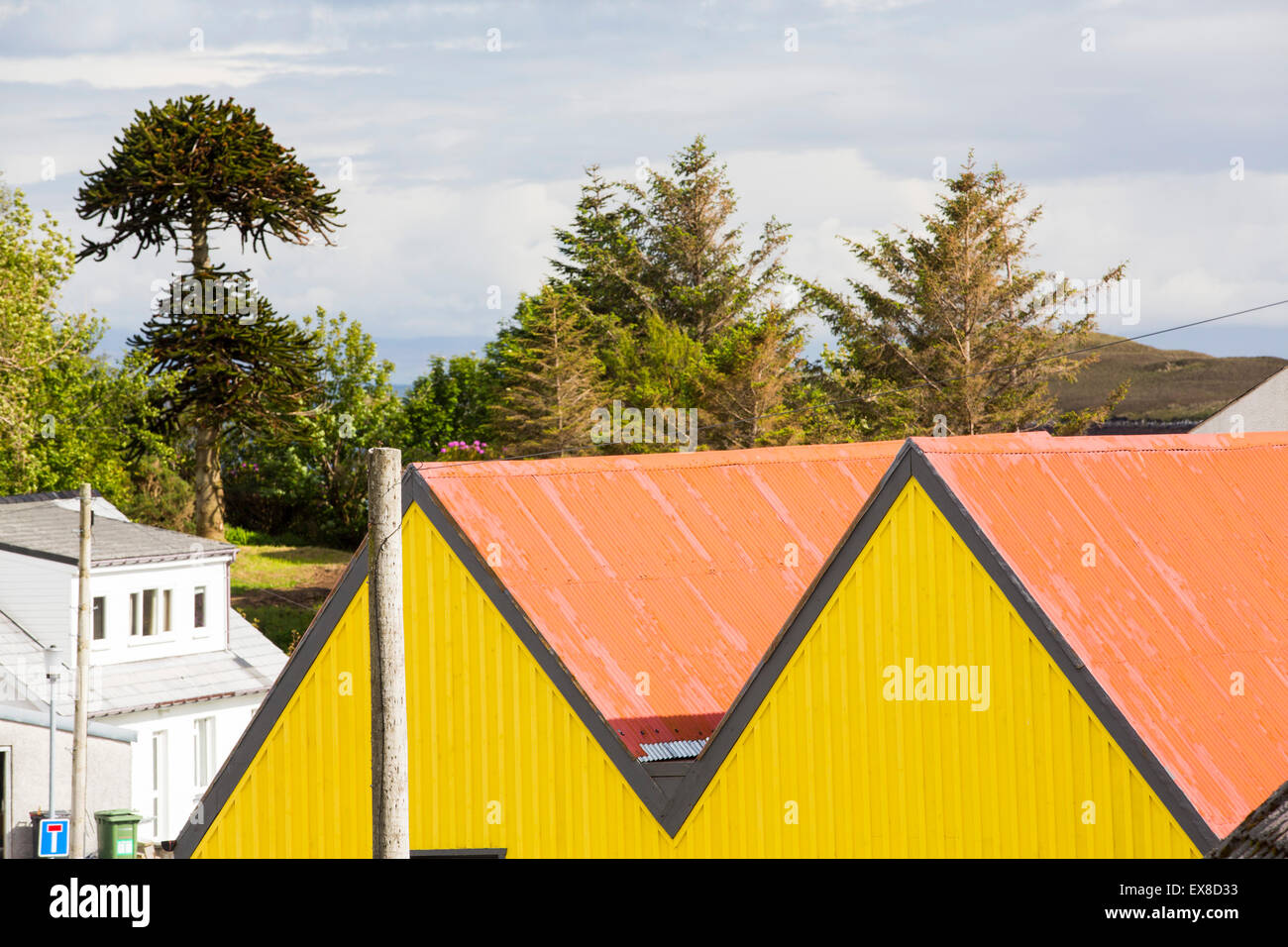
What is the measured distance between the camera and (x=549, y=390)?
2218 inches

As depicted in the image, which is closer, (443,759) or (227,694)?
(443,759)

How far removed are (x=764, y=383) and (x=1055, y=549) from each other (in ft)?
134

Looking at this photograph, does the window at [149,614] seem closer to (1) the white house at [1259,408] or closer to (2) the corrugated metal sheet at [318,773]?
(2) the corrugated metal sheet at [318,773]

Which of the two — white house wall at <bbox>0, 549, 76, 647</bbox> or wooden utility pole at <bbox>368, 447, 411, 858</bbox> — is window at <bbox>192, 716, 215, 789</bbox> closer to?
white house wall at <bbox>0, 549, 76, 647</bbox>

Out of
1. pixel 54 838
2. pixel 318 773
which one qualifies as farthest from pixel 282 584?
pixel 318 773

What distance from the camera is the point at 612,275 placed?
71375 millimetres

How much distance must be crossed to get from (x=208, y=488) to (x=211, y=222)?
9453 mm

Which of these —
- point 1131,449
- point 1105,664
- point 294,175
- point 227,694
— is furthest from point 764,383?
point 1105,664

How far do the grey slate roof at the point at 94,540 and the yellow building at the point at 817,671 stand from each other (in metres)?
24.6

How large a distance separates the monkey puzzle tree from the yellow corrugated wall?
117 feet

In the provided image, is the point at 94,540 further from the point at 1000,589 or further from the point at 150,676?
the point at 1000,589
